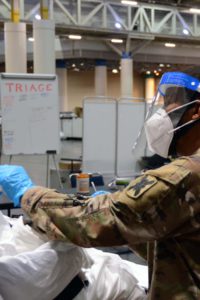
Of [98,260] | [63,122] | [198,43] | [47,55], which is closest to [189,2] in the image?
[198,43]

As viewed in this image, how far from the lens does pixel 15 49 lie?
7.62 meters

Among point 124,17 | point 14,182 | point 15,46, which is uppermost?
point 124,17

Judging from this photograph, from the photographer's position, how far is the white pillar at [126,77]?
38.0ft

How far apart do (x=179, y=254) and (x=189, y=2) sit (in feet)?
36.9

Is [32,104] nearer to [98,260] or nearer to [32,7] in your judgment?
[98,260]

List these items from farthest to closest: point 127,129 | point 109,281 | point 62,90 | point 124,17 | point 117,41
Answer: point 62,90
point 117,41
point 124,17
point 127,129
point 109,281

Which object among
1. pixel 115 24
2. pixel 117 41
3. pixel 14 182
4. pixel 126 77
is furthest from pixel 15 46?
pixel 14 182

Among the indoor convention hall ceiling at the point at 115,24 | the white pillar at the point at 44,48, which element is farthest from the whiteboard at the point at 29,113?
the indoor convention hall ceiling at the point at 115,24

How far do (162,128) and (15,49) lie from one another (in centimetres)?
694

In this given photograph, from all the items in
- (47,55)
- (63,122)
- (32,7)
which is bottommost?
(63,122)

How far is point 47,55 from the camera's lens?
22.5 feet

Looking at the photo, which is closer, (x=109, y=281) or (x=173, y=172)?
(x=173, y=172)

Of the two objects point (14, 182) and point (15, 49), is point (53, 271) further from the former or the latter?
point (15, 49)

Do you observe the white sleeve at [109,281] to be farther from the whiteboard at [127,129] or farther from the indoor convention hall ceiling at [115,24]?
the indoor convention hall ceiling at [115,24]
